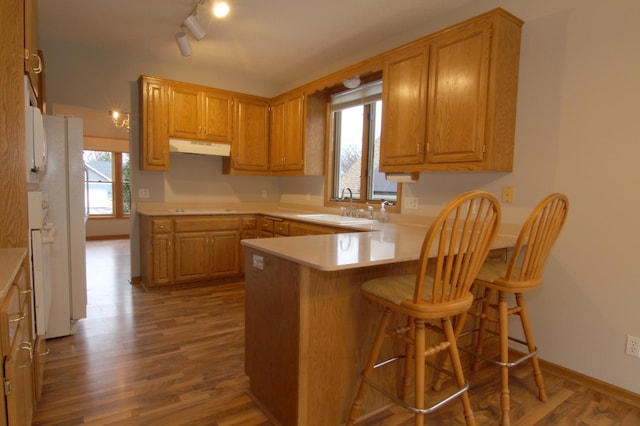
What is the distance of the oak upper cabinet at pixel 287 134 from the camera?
4.21 m

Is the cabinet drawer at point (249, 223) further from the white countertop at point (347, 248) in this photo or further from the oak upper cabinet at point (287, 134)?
the white countertop at point (347, 248)

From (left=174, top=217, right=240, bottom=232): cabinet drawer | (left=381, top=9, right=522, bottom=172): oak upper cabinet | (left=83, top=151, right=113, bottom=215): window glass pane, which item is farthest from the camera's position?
(left=83, top=151, right=113, bottom=215): window glass pane

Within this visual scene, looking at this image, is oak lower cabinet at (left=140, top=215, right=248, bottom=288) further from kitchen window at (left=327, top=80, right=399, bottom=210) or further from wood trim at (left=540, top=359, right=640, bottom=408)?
wood trim at (left=540, top=359, right=640, bottom=408)

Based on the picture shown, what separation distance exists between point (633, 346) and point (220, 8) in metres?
3.50

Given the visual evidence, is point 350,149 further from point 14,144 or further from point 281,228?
point 14,144

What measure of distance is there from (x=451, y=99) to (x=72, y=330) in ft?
10.7

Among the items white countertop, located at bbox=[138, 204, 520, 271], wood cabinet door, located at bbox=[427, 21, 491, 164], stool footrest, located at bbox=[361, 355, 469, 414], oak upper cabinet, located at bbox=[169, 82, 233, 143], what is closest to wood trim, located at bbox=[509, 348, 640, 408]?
white countertop, located at bbox=[138, 204, 520, 271]

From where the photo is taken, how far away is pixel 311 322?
62.4 inches

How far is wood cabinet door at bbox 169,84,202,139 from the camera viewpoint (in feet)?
13.1

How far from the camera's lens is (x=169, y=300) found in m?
3.57

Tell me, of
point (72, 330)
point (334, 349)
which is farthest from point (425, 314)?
point (72, 330)

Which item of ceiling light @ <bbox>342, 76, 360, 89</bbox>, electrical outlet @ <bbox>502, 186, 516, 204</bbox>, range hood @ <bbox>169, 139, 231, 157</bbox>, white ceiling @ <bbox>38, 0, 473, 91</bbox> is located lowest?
electrical outlet @ <bbox>502, 186, 516, 204</bbox>

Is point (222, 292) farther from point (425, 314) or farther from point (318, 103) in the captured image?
point (425, 314)

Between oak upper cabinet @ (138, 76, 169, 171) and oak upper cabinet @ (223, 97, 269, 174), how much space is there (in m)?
0.80
